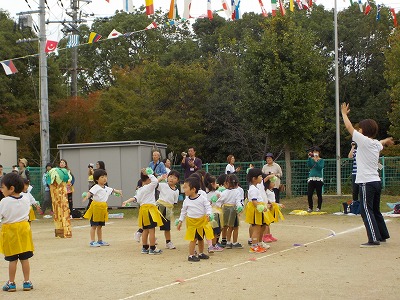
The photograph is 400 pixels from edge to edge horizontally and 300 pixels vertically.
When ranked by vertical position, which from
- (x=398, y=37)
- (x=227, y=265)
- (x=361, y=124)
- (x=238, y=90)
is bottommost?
(x=227, y=265)

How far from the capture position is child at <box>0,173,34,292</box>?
867 cm

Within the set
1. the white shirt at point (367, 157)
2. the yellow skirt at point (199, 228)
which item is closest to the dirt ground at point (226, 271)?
the yellow skirt at point (199, 228)

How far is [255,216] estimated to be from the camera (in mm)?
11828

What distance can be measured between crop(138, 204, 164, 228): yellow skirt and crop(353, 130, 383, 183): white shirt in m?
3.41

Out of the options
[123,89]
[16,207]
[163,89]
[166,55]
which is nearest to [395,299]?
[16,207]

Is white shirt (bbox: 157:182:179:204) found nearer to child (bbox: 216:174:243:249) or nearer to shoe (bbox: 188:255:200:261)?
child (bbox: 216:174:243:249)

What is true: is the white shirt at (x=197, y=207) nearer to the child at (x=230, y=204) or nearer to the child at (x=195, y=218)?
the child at (x=195, y=218)

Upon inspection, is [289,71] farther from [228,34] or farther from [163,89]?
[228,34]

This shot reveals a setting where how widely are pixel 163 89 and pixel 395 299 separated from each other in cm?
2482

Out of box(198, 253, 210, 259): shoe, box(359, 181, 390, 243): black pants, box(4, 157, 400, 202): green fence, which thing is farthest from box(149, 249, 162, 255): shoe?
box(4, 157, 400, 202): green fence

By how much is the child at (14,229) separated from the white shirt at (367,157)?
524 cm

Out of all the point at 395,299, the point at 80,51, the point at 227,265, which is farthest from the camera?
the point at 80,51

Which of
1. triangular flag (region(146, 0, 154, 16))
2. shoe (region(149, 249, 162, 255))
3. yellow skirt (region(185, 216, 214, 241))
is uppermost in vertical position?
triangular flag (region(146, 0, 154, 16))

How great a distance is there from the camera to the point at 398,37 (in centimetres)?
3519
